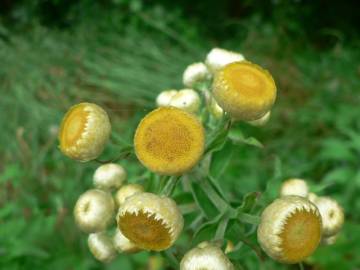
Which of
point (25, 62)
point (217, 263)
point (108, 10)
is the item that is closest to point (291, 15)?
point (108, 10)

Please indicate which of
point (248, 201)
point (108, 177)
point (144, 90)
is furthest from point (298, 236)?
point (144, 90)

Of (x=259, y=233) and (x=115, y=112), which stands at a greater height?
(x=259, y=233)

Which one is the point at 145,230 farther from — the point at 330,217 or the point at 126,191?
the point at 330,217

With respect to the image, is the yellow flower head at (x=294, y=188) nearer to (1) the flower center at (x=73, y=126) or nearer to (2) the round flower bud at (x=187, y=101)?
(2) the round flower bud at (x=187, y=101)

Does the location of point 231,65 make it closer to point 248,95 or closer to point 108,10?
point 248,95

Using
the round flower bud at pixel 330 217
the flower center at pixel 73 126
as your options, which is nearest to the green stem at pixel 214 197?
the round flower bud at pixel 330 217

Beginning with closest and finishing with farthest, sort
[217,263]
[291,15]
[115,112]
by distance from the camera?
[217,263]
[115,112]
[291,15]
